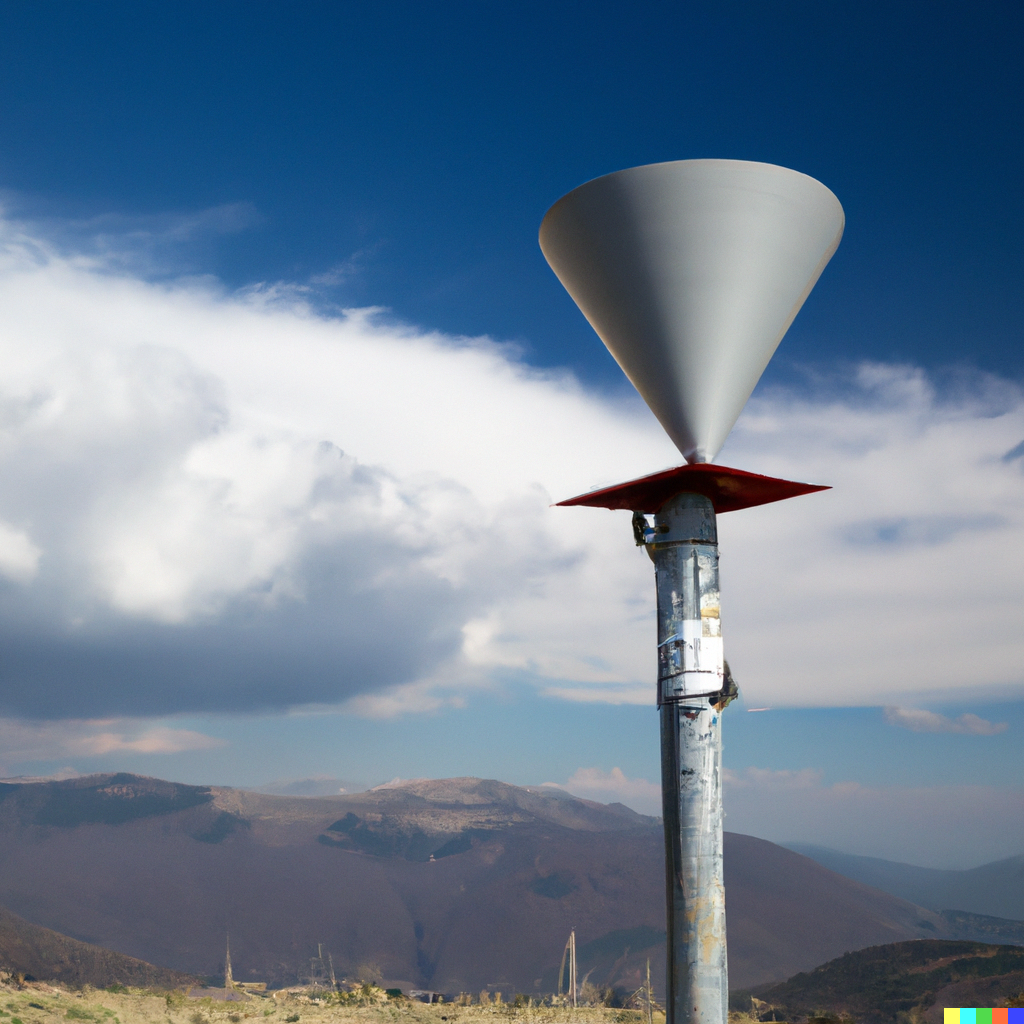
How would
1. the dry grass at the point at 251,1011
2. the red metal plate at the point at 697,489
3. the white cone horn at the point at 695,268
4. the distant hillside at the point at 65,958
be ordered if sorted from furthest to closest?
the distant hillside at the point at 65,958 → the dry grass at the point at 251,1011 → the red metal plate at the point at 697,489 → the white cone horn at the point at 695,268

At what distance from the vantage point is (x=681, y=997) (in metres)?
6.75

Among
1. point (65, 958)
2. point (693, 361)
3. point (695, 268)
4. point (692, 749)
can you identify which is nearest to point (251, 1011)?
point (65, 958)

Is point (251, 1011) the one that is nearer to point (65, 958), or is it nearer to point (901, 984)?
point (65, 958)

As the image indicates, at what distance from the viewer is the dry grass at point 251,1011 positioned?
1153cm

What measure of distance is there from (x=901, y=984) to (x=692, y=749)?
1167 centimetres

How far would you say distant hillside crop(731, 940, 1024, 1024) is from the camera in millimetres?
13680

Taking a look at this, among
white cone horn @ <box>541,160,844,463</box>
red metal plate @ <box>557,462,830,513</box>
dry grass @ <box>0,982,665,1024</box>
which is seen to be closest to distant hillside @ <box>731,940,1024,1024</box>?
A: dry grass @ <box>0,982,665,1024</box>

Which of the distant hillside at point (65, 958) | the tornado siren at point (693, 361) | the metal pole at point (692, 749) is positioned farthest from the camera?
the distant hillside at point (65, 958)

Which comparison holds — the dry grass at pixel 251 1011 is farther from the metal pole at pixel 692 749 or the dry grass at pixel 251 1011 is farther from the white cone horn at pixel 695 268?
the white cone horn at pixel 695 268

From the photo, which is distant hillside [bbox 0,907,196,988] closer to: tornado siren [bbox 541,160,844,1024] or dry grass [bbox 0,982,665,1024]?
dry grass [bbox 0,982,665,1024]

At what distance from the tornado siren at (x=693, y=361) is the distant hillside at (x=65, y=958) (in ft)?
42.4

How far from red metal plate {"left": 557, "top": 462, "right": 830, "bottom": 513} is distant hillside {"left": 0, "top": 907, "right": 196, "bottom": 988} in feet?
45.4

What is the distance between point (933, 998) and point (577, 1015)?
6271mm

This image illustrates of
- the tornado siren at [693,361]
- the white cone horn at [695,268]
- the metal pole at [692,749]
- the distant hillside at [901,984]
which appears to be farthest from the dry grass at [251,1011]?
the white cone horn at [695,268]
